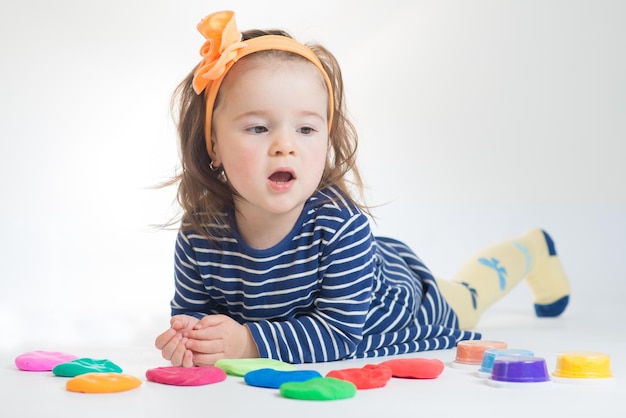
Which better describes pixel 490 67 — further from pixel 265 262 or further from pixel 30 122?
pixel 265 262

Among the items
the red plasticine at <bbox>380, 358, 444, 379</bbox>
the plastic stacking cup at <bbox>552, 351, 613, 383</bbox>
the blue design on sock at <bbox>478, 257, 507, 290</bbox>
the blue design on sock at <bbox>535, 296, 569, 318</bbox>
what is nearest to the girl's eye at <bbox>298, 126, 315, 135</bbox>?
the red plasticine at <bbox>380, 358, 444, 379</bbox>

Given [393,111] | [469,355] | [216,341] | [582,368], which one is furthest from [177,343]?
[393,111]

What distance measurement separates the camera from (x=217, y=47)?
4.97ft

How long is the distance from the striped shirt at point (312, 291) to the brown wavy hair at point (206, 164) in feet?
0.09

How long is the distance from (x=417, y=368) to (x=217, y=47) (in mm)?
604

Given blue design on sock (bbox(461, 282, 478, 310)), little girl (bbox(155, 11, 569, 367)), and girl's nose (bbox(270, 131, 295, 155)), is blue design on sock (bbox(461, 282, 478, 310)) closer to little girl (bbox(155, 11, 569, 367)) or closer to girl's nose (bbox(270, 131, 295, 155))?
little girl (bbox(155, 11, 569, 367))

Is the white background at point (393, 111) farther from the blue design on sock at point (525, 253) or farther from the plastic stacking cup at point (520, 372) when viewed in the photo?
the plastic stacking cup at point (520, 372)

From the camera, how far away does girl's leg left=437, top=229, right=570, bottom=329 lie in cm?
205

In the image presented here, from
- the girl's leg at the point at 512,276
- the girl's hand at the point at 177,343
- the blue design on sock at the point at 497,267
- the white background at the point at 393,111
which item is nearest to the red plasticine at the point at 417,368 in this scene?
the girl's hand at the point at 177,343

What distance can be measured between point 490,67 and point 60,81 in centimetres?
149

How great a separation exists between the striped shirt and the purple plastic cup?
1.03 ft

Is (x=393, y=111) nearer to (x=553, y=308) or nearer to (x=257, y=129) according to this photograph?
(x=553, y=308)

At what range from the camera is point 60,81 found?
129 inches

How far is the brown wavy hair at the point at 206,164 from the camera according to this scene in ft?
5.26
